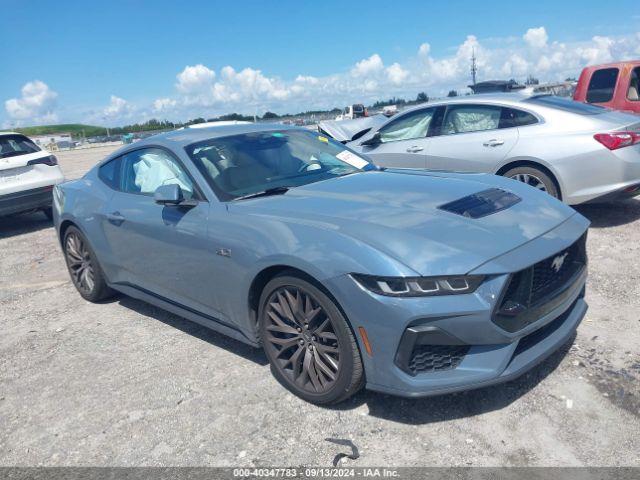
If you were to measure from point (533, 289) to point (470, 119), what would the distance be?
4390 millimetres

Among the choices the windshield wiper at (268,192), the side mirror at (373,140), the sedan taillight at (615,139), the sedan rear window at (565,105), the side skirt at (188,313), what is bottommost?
the side skirt at (188,313)

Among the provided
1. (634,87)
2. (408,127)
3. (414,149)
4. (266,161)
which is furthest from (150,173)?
(634,87)

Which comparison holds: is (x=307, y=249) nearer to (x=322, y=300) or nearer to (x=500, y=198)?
(x=322, y=300)

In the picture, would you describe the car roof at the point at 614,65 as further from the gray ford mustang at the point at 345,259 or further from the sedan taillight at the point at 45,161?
the sedan taillight at the point at 45,161

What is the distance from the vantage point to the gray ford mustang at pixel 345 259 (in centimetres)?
257

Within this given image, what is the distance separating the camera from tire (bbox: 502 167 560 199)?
589 cm

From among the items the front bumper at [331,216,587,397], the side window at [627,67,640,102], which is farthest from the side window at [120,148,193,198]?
the side window at [627,67,640,102]

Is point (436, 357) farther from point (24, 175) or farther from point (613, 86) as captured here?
point (613, 86)

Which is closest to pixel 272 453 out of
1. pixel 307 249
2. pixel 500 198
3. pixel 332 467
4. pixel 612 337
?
pixel 332 467

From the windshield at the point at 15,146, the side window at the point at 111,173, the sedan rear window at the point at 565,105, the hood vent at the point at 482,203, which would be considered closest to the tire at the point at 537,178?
the sedan rear window at the point at 565,105

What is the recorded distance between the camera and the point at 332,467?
2.60 meters

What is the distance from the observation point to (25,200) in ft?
27.4

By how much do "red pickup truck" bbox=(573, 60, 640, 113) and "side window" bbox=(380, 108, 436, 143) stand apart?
3.84 meters

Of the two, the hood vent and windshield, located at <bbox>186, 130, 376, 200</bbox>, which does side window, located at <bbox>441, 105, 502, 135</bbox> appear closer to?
windshield, located at <bbox>186, 130, 376, 200</bbox>
